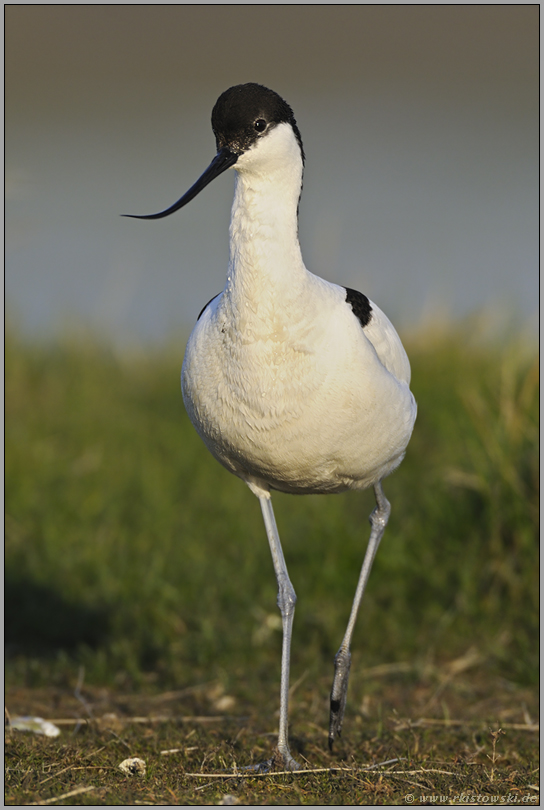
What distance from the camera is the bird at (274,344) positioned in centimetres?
275

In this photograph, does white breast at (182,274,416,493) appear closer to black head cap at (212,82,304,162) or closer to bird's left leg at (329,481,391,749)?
black head cap at (212,82,304,162)

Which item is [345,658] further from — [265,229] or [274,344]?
[265,229]

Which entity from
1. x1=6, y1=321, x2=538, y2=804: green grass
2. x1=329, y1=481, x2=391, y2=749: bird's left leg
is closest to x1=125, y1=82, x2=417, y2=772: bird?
x1=329, y1=481, x2=391, y2=749: bird's left leg

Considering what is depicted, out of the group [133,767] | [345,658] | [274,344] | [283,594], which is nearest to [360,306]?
[274,344]

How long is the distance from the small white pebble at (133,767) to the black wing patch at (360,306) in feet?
5.31

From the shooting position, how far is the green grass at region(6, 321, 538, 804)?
4.41 m

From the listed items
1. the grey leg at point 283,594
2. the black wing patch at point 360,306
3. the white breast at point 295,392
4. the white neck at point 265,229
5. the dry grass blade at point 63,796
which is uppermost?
the white neck at point 265,229

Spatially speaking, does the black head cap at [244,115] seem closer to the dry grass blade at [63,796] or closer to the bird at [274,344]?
the bird at [274,344]

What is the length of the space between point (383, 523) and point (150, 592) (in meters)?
1.71

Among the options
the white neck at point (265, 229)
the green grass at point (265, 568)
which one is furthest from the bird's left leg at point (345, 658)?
the white neck at point (265, 229)

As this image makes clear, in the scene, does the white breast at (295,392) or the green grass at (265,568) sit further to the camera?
the green grass at (265,568)

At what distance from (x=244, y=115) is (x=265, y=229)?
0.35 m

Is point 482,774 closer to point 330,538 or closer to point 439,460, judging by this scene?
point 330,538

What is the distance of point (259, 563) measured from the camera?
5133 mm
